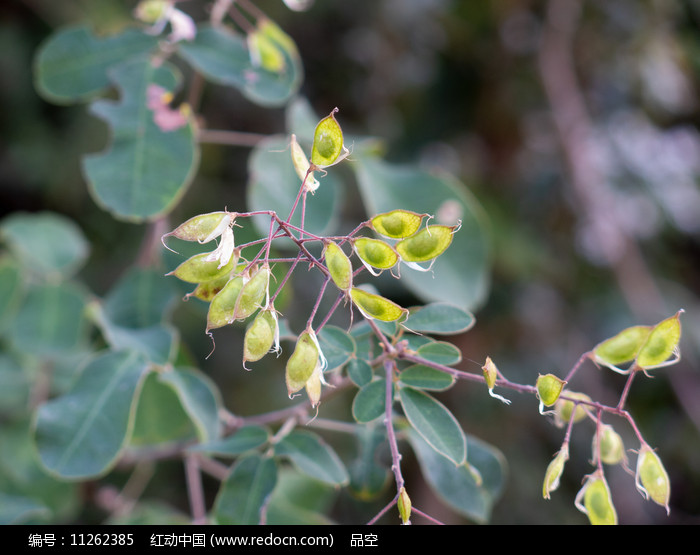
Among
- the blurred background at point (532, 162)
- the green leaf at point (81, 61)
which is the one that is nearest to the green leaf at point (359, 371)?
the green leaf at point (81, 61)

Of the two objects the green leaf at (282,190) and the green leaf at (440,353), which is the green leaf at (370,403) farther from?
the green leaf at (282,190)

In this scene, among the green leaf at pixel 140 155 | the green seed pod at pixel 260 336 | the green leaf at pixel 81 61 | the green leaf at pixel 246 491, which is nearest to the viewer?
the green seed pod at pixel 260 336

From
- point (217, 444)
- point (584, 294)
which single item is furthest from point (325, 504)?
point (584, 294)

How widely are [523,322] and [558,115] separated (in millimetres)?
591

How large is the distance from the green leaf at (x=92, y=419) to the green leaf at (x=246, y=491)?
15 cm

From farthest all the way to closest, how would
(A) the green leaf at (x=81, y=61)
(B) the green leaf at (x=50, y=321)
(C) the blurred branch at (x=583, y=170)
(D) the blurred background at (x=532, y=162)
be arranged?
(D) the blurred background at (x=532, y=162)
(C) the blurred branch at (x=583, y=170)
(B) the green leaf at (x=50, y=321)
(A) the green leaf at (x=81, y=61)

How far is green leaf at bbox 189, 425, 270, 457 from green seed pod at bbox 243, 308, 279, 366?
28 centimetres

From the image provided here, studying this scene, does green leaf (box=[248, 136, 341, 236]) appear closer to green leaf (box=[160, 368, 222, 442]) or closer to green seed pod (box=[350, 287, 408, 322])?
green leaf (box=[160, 368, 222, 442])

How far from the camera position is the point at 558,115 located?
66.4 inches

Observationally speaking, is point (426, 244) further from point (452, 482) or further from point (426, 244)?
point (452, 482)

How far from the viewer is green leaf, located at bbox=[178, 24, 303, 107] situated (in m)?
0.89

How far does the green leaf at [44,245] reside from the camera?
42.3 inches

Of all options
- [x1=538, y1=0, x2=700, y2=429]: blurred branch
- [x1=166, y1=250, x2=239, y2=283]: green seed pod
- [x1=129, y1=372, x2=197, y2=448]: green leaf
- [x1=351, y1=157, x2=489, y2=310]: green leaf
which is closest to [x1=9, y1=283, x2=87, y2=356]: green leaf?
[x1=129, y1=372, x2=197, y2=448]: green leaf
